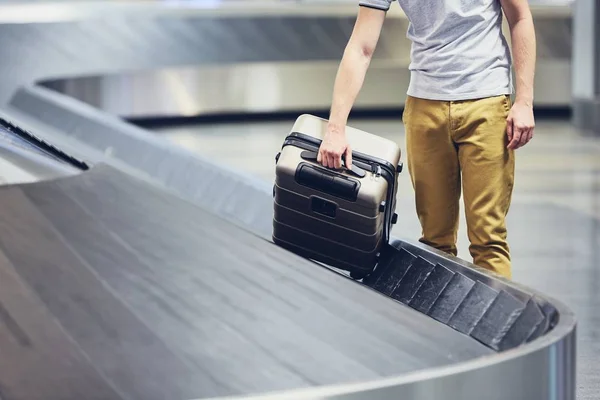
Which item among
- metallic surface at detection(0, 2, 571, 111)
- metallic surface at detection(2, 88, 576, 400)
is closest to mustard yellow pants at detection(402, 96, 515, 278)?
metallic surface at detection(2, 88, 576, 400)

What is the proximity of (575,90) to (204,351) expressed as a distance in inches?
374

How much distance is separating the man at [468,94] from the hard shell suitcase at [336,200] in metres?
0.07

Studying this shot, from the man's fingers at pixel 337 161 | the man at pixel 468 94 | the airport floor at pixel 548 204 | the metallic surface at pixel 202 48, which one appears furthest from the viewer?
the metallic surface at pixel 202 48

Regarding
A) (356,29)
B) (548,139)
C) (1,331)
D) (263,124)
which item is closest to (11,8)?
(263,124)

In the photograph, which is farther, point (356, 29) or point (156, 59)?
point (156, 59)

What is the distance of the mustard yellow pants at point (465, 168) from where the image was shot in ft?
10.4

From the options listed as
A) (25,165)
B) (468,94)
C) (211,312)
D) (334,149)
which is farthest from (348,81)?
(211,312)

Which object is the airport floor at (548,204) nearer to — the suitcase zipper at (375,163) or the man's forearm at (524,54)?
the suitcase zipper at (375,163)

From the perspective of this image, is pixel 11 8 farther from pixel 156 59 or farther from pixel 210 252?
pixel 210 252

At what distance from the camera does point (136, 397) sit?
76.4 inches

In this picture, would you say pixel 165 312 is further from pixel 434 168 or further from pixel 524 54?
pixel 524 54

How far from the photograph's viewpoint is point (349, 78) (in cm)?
317

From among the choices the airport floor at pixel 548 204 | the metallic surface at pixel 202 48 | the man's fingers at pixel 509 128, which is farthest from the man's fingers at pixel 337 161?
the metallic surface at pixel 202 48

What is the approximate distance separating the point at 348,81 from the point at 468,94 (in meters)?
0.33
